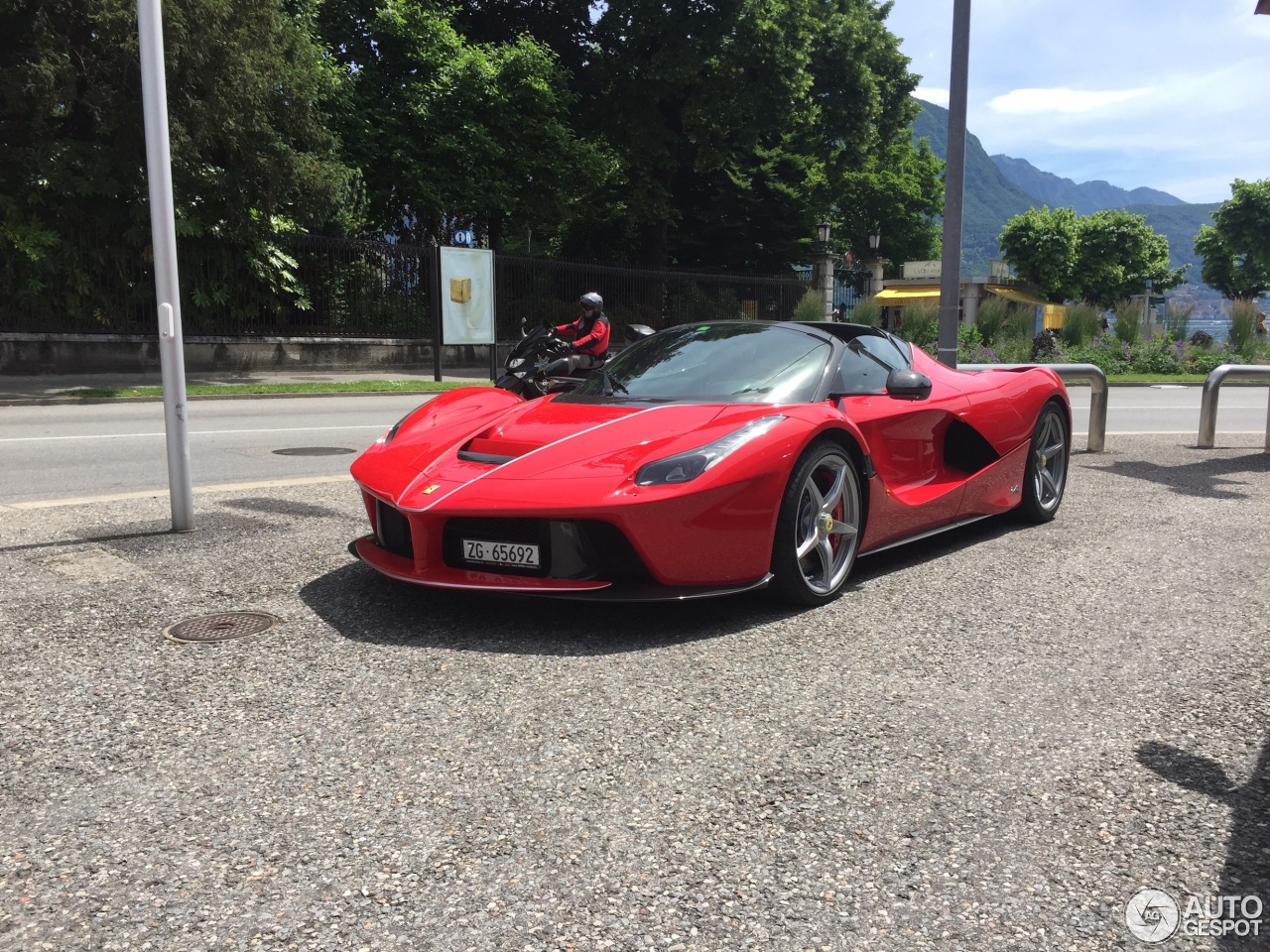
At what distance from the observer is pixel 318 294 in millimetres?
23094

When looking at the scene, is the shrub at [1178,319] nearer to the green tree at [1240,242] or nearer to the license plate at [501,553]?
the license plate at [501,553]

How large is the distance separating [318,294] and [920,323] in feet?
44.9

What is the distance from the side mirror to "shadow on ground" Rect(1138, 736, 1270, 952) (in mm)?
2270

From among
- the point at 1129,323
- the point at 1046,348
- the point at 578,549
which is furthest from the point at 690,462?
the point at 1129,323

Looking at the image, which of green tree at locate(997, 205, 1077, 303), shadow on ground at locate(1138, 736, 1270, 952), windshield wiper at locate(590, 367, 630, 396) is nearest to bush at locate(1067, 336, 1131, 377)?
windshield wiper at locate(590, 367, 630, 396)

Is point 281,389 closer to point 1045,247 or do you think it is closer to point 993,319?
point 993,319

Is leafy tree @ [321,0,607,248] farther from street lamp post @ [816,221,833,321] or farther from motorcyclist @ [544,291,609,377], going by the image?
motorcyclist @ [544,291,609,377]

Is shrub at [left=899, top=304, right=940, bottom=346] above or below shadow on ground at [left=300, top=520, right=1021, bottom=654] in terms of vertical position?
above

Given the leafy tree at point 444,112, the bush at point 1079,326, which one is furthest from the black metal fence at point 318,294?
the bush at point 1079,326

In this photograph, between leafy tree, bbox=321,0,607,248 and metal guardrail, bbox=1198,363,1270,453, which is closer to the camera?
metal guardrail, bbox=1198,363,1270,453

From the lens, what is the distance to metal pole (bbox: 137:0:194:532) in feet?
17.8

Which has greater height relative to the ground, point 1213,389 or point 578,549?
point 1213,389

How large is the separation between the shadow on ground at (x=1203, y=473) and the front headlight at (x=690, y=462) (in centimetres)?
515

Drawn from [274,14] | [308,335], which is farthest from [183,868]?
[308,335]
